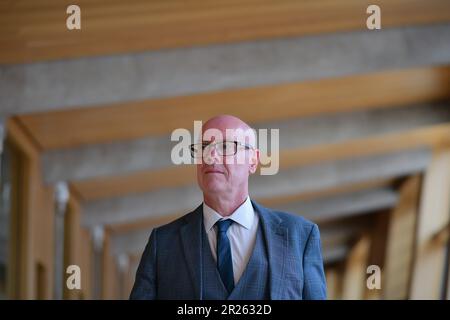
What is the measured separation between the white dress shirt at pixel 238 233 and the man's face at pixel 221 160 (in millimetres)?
80

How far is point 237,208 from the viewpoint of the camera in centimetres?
228

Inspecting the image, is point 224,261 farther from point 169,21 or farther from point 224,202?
point 169,21

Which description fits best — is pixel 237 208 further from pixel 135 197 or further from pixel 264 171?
pixel 135 197

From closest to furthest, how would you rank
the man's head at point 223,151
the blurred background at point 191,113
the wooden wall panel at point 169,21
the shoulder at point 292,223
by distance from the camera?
the man's head at point 223,151, the shoulder at point 292,223, the wooden wall panel at point 169,21, the blurred background at point 191,113

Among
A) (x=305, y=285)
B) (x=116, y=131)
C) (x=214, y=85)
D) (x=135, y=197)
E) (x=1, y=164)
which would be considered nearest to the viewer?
(x=305, y=285)

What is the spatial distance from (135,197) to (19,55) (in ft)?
39.1

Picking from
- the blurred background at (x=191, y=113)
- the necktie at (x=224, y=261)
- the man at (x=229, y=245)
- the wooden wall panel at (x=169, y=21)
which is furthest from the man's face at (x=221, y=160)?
the wooden wall panel at (x=169, y=21)

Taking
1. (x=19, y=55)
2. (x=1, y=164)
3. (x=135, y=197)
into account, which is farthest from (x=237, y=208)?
(x=135, y=197)

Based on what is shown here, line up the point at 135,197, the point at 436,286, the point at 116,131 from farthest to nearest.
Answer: the point at 436,286 → the point at 135,197 → the point at 116,131

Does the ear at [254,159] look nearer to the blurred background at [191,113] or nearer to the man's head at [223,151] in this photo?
the man's head at [223,151]

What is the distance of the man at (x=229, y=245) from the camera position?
7.22 ft

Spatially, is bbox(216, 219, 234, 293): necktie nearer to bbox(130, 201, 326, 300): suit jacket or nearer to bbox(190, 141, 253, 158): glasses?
bbox(130, 201, 326, 300): suit jacket

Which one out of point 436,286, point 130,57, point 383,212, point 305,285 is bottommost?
point 305,285

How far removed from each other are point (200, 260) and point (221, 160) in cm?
25
